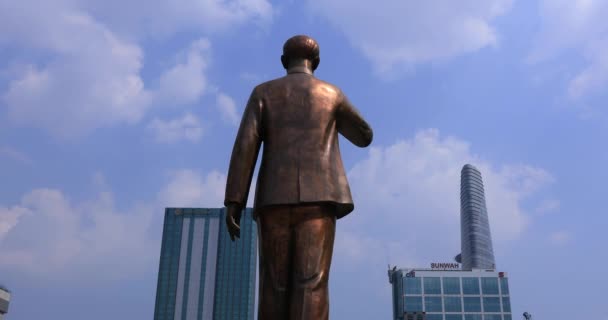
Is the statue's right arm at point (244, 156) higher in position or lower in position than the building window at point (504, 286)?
lower

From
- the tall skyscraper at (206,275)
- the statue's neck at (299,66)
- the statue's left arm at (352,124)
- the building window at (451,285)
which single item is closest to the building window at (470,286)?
the building window at (451,285)

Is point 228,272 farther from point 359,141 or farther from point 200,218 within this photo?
point 359,141

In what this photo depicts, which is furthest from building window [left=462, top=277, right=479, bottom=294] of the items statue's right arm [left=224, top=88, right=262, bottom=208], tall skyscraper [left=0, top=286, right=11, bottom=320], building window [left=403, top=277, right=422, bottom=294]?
statue's right arm [left=224, top=88, right=262, bottom=208]

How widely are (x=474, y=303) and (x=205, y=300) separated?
44.7 metres

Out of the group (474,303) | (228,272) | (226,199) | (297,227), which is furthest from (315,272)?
(228,272)

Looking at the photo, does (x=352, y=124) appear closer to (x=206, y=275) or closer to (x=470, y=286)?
(x=470, y=286)

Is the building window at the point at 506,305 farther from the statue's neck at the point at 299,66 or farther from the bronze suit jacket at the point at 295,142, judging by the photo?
the statue's neck at the point at 299,66

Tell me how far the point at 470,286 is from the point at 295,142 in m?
86.5

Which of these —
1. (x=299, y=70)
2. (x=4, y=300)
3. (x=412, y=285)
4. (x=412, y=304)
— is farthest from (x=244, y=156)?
(x=412, y=285)

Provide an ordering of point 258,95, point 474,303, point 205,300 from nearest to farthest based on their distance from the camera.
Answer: point 258,95 → point 474,303 → point 205,300

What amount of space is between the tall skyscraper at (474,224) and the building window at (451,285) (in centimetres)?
3296

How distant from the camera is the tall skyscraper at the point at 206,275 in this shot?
104188 mm

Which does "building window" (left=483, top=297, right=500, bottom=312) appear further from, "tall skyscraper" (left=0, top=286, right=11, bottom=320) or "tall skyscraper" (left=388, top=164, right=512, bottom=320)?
"tall skyscraper" (left=0, top=286, right=11, bottom=320)

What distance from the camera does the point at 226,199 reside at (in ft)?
18.1
